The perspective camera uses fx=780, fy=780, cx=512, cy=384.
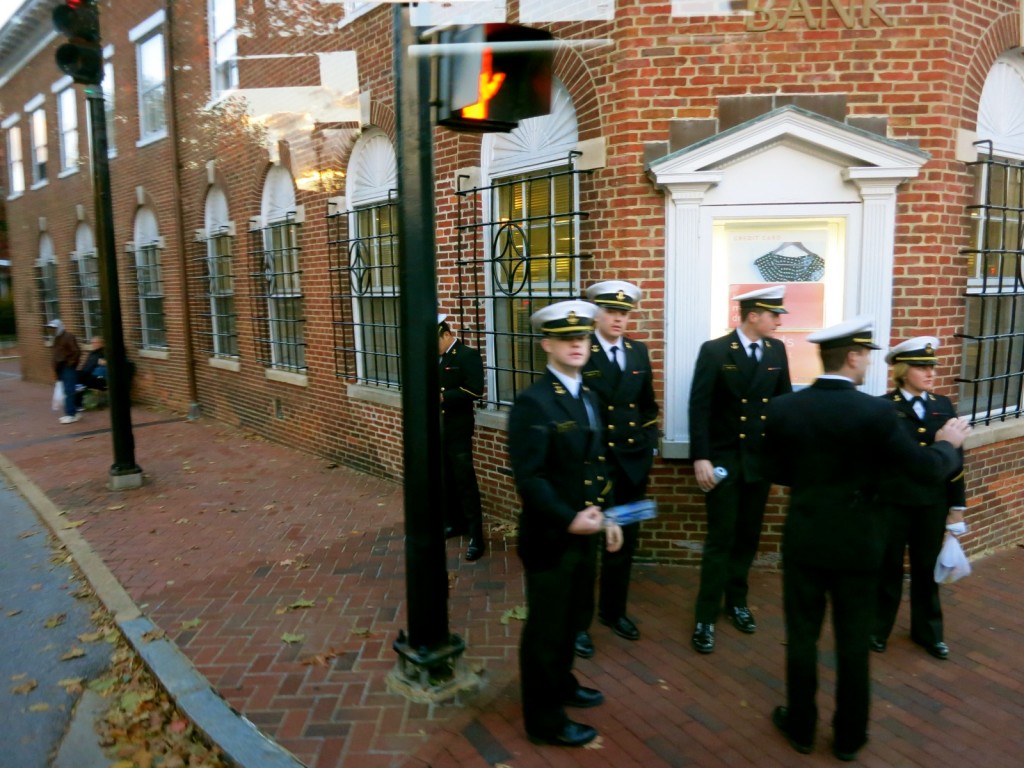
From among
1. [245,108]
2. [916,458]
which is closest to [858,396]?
[916,458]

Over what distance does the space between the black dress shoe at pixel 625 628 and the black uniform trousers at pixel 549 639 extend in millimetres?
1151

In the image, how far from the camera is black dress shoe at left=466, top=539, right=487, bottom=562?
5.95 metres

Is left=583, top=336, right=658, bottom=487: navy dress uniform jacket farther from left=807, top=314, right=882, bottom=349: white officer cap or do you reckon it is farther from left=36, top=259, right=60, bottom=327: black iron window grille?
left=36, top=259, right=60, bottom=327: black iron window grille

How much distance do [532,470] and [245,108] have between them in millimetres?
8846

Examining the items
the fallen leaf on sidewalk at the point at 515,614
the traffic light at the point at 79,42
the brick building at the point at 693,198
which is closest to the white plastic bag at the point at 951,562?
the brick building at the point at 693,198

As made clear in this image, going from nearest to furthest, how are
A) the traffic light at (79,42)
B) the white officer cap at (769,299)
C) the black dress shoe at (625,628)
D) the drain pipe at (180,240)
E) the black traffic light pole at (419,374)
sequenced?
the black traffic light pole at (419,374) < the white officer cap at (769,299) < the black dress shoe at (625,628) < the traffic light at (79,42) < the drain pipe at (180,240)

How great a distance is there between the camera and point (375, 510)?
734 cm

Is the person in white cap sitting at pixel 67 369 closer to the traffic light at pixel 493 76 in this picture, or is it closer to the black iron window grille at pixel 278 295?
the black iron window grille at pixel 278 295

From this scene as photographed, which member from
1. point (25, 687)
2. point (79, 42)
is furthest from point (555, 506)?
point (79, 42)

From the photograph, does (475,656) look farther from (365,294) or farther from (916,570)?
(365,294)

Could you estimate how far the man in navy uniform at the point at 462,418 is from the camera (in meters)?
5.97

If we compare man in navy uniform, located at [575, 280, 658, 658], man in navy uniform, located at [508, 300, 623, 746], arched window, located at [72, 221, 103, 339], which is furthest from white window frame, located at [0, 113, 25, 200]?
man in navy uniform, located at [508, 300, 623, 746]

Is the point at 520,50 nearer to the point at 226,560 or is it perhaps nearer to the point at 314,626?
the point at 314,626

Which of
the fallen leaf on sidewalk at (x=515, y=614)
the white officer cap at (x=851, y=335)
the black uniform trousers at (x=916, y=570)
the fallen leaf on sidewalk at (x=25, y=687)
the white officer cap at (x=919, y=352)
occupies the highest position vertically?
the white officer cap at (x=851, y=335)
